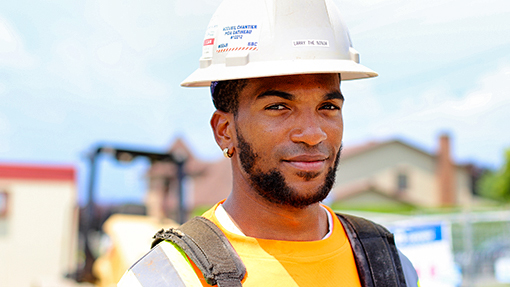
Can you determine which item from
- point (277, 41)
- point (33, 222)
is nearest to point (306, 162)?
point (277, 41)

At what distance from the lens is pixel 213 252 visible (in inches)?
64.9

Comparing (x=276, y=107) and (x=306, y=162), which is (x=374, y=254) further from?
(x=276, y=107)

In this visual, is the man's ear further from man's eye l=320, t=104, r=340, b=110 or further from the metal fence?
the metal fence

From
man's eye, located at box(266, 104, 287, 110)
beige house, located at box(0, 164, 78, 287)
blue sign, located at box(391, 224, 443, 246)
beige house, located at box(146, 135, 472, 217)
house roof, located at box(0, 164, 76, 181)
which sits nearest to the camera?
man's eye, located at box(266, 104, 287, 110)

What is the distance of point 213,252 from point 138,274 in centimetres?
27

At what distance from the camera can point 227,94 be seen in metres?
1.93

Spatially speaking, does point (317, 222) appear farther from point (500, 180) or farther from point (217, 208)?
point (500, 180)

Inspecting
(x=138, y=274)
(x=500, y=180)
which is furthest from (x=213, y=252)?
(x=500, y=180)

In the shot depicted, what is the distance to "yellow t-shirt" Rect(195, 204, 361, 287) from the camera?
169 cm

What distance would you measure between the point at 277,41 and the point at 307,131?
1.19ft

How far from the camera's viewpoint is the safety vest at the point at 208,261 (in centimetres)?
161

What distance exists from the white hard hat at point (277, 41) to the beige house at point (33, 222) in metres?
13.8

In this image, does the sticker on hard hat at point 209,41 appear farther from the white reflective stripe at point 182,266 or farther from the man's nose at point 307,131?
the white reflective stripe at point 182,266

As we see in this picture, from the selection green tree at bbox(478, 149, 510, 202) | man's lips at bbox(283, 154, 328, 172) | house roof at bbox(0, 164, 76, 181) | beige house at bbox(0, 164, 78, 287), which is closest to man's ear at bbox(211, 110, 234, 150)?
man's lips at bbox(283, 154, 328, 172)
